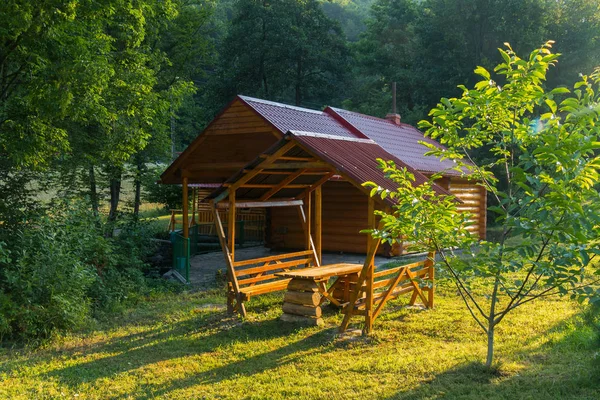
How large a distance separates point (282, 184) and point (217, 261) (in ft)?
22.2

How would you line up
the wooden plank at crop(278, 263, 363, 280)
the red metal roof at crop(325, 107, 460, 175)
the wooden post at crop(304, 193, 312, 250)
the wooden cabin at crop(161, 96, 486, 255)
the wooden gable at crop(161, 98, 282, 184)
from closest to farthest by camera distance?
the wooden plank at crop(278, 263, 363, 280) < the wooden post at crop(304, 193, 312, 250) < the wooden gable at crop(161, 98, 282, 184) < the wooden cabin at crop(161, 96, 486, 255) < the red metal roof at crop(325, 107, 460, 175)

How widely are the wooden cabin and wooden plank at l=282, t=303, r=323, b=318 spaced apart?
2632 mm

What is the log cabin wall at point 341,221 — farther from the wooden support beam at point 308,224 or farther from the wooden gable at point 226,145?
the wooden support beam at point 308,224

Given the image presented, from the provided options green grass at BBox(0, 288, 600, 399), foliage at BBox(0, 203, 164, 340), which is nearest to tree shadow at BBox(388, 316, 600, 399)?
green grass at BBox(0, 288, 600, 399)

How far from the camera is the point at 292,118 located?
14.1m

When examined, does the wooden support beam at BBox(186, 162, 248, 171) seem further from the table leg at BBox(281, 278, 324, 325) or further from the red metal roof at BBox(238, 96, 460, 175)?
the table leg at BBox(281, 278, 324, 325)

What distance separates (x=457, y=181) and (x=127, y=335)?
46.8ft

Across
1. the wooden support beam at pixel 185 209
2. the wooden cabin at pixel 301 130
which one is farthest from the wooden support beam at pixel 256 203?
the wooden support beam at pixel 185 209

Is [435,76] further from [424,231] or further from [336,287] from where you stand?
[424,231]

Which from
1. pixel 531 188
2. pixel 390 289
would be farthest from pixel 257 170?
pixel 531 188

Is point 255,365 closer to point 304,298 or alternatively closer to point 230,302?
point 304,298

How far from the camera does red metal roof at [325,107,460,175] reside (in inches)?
692

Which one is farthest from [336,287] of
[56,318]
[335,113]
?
[335,113]

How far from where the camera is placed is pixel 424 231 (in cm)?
594
